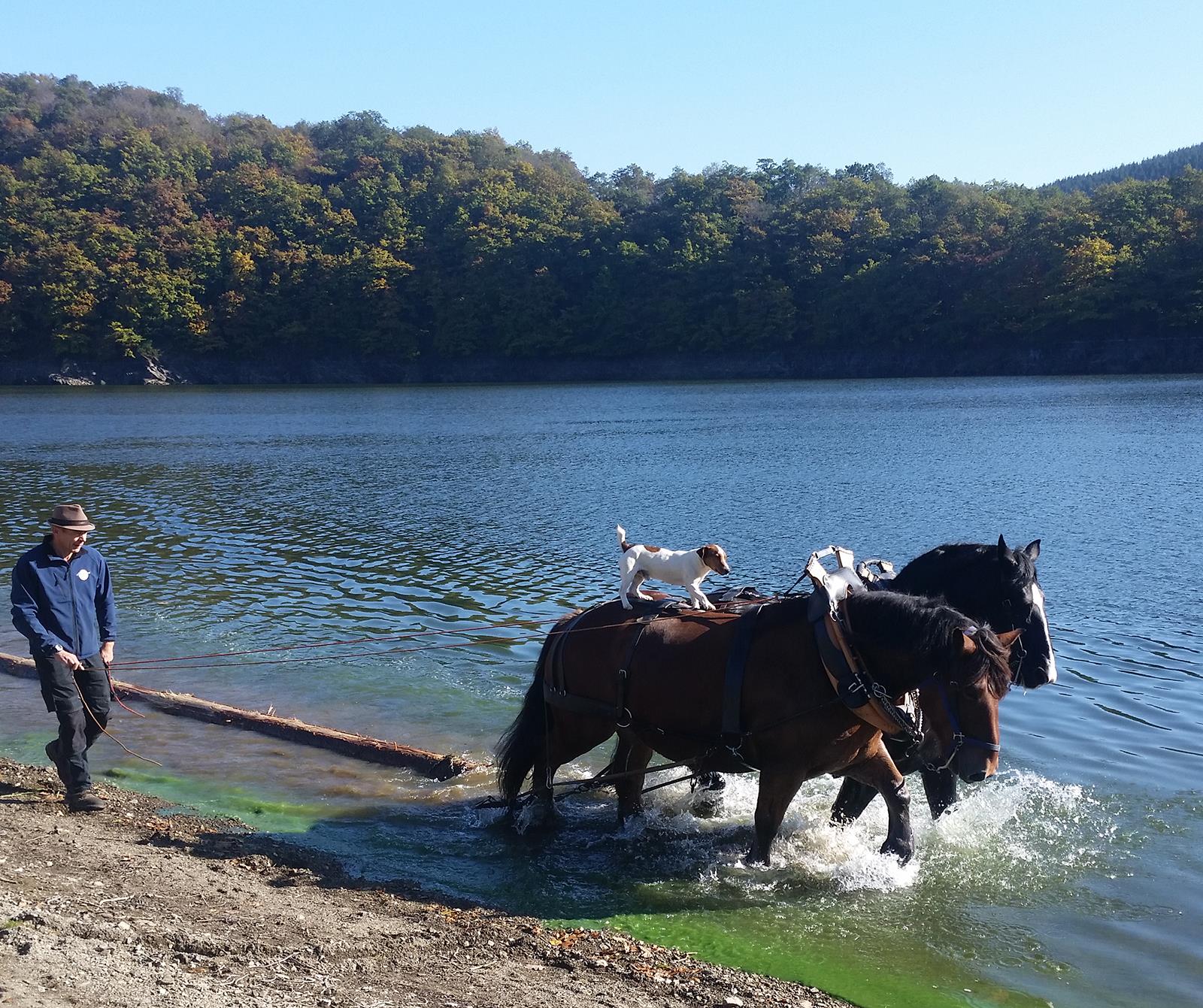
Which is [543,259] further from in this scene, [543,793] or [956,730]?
[956,730]

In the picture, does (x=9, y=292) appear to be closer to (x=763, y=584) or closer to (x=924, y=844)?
A: (x=763, y=584)

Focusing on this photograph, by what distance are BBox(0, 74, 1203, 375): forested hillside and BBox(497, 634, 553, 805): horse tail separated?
270 ft

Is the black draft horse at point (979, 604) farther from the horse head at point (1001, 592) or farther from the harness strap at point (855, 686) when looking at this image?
the harness strap at point (855, 686)

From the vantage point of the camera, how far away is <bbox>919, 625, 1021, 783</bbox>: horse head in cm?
603

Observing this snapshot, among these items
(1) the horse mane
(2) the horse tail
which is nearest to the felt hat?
(2) the horse tail

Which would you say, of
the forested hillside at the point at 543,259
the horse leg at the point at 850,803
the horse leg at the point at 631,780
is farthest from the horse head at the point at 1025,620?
the forested hillside at the point at 543,259

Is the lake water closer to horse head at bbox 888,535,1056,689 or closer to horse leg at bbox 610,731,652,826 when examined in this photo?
horse leg at bbox 610,731,652,826

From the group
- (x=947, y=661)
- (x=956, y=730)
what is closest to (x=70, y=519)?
(x=947, y=661)

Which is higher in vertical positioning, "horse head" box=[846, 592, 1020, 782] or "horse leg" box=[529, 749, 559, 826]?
"horse head" box=[846, 592, 1020, 782]

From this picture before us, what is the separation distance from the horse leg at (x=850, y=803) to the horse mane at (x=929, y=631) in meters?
1.42

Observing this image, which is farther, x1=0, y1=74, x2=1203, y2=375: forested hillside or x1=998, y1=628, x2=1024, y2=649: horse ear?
x1=0, y1=74, x2=1203, y2=375: forested hillside

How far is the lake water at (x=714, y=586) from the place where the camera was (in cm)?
641

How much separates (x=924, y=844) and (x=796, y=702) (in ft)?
6.04

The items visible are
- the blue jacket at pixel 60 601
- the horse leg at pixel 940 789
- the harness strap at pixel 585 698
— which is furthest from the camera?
the horse leg at pixel 940 789
